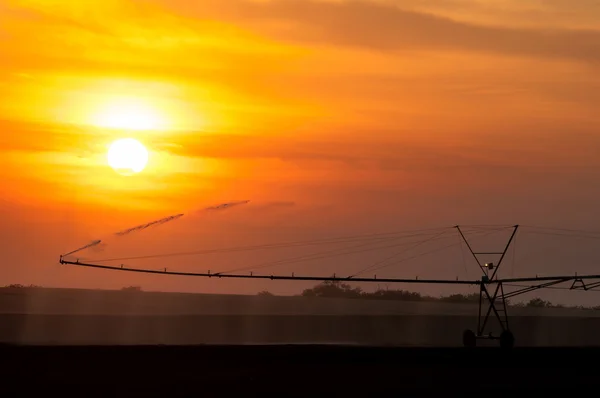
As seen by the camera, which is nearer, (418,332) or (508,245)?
(508,245)
